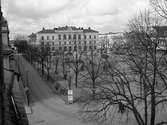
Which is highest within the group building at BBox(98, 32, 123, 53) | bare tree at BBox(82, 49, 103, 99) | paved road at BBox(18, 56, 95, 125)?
building at BBox(98, 32, 123, 53)

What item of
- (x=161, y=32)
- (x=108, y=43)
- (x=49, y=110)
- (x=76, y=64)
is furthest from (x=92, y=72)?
(x=108, y=43)

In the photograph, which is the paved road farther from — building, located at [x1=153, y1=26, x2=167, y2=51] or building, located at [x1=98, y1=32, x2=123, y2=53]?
building, located at [x1=153, y1=26, x2=167, y2=51]

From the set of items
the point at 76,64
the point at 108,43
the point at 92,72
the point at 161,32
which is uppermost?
the point at 161,32

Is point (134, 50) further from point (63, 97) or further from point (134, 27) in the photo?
point (63, 97)

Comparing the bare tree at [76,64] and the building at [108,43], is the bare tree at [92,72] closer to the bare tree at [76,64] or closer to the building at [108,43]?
the bare tree at [76,64]

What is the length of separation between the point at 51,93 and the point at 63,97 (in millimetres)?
3063

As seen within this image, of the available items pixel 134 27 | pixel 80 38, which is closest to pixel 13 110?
pixel 134 27

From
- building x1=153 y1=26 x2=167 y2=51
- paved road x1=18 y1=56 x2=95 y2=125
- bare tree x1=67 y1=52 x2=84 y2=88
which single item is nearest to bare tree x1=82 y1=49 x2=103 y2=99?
bare tree x1=67 y1=52 x2=84 y2=88

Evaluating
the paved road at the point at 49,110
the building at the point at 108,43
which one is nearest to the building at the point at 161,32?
the building at the point at 108,43

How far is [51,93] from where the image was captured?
3291 cm

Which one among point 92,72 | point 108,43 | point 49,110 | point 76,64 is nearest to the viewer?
point 49,110

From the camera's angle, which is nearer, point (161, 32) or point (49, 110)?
point (161, 32)

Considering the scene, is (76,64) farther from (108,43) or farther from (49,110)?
(49,110)

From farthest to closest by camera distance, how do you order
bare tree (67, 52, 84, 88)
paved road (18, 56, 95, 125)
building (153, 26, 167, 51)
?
1. bare tree (67, 52, 84, 88)
2. paved road (18, 56, 95, 125)
3. building (153, 26, 167, 51)
